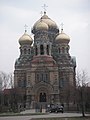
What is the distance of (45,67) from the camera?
56938 millimetres

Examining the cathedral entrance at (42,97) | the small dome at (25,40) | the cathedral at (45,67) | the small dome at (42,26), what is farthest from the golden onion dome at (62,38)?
the cathedral entrance at (42,97)

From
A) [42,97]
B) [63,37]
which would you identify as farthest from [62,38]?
[42,97]

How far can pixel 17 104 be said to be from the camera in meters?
57.0

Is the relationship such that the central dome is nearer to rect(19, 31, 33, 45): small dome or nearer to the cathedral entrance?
rect(19, 31, 33, 45): small dome

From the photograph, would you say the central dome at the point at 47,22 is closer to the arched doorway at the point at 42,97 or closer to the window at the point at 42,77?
the window at the point at 42,77

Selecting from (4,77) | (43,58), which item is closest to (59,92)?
(43,58)

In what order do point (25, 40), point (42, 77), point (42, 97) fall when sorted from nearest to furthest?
point (42, 97) < point (42, 77) < point (25, 40)

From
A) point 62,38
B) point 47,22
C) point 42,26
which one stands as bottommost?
point 62,38

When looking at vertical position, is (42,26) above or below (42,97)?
above

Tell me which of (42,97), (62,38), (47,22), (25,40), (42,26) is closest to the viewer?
(42,97)

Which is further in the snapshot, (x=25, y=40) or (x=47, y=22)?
(x=47, y=22)

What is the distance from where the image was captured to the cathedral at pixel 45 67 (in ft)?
184

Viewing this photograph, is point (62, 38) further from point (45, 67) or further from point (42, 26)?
point (45, 67)

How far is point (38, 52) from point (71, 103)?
12.3 metres
